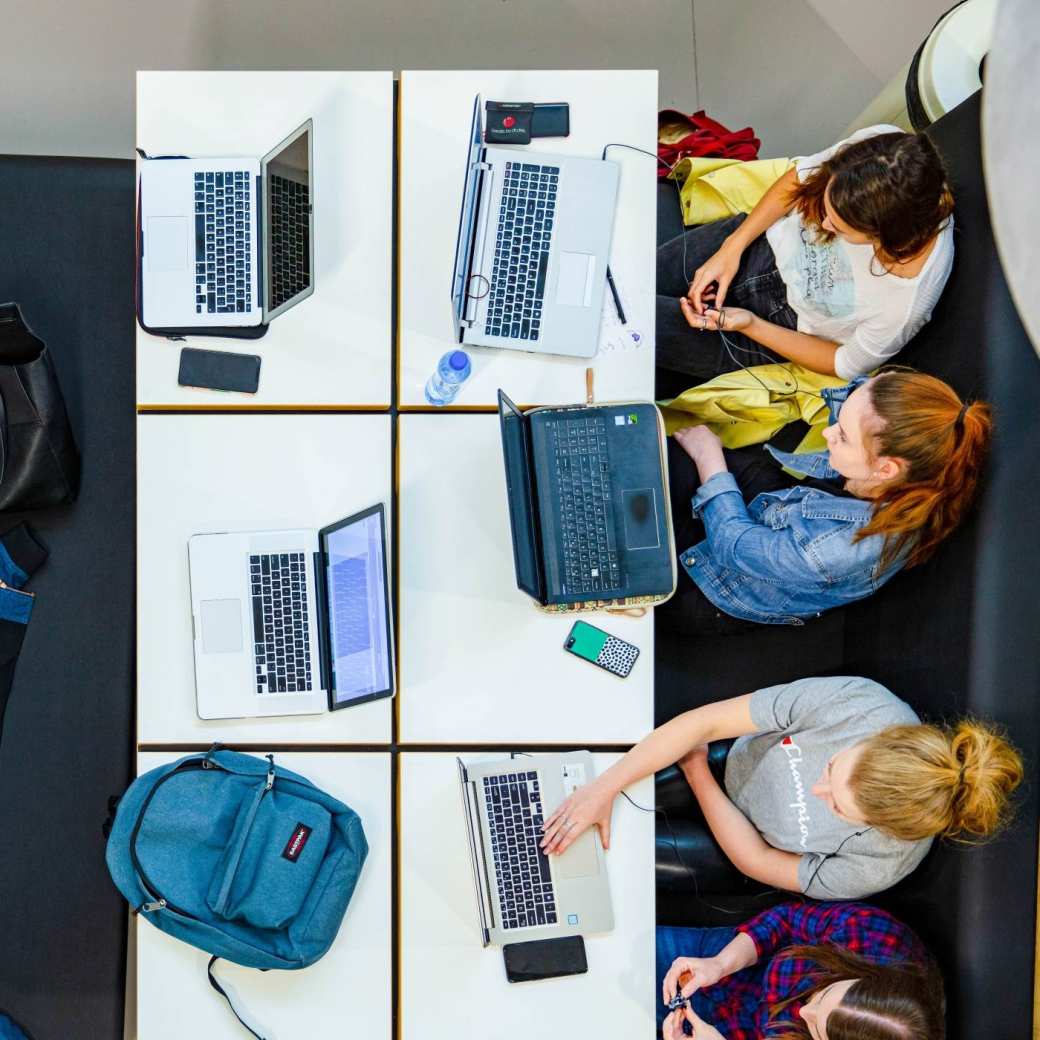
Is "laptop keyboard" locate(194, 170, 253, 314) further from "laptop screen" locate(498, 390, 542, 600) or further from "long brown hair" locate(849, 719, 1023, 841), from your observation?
"long brown hair" locate(849, 719, 1023, 841)

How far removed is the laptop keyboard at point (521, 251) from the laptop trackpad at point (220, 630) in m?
0.74

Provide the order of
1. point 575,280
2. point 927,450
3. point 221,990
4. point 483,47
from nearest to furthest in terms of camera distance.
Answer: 1. point 927,450
2. point 221,990
3. point 575,280
4. point 483,47

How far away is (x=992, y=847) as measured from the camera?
164 cm

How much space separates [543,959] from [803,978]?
475 millimetres

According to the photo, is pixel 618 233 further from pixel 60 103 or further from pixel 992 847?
pixel 60 103

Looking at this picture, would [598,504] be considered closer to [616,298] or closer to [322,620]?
[616,298]

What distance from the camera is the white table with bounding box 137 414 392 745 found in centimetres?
189

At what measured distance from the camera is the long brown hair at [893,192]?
1.71 meters

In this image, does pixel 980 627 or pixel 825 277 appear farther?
pixel 825 277

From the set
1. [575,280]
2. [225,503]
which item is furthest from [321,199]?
[225,503]

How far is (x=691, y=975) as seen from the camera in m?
1.86

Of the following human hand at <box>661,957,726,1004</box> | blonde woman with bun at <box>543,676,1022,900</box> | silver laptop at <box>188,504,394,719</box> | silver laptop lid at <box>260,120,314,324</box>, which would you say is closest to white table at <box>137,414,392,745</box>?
silver laptop at <box>188,504,394,719</box>

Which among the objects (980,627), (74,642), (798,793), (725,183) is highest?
(725,183)

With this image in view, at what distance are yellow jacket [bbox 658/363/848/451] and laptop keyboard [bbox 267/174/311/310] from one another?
0.82 meters
